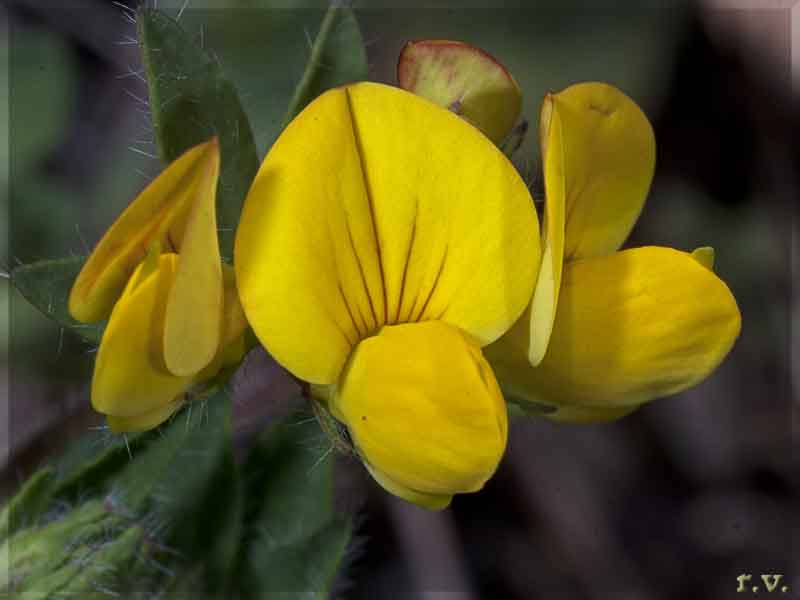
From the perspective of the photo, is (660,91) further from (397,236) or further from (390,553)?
(397,236)

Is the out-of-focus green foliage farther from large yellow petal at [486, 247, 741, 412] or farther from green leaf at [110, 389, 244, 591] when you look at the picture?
large yellow petal at [486, 247, 741, 412]

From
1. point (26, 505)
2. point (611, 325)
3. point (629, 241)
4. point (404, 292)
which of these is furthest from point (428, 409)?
point (629, 241)

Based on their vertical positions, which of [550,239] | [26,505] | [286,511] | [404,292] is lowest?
[286,511]

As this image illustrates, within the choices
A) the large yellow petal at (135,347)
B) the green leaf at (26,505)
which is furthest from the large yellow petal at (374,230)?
the green leaf at (26,505)

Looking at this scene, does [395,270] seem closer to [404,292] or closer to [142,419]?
[404,292]

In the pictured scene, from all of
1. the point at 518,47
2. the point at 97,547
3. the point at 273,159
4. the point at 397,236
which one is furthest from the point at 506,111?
the point at 518,47
